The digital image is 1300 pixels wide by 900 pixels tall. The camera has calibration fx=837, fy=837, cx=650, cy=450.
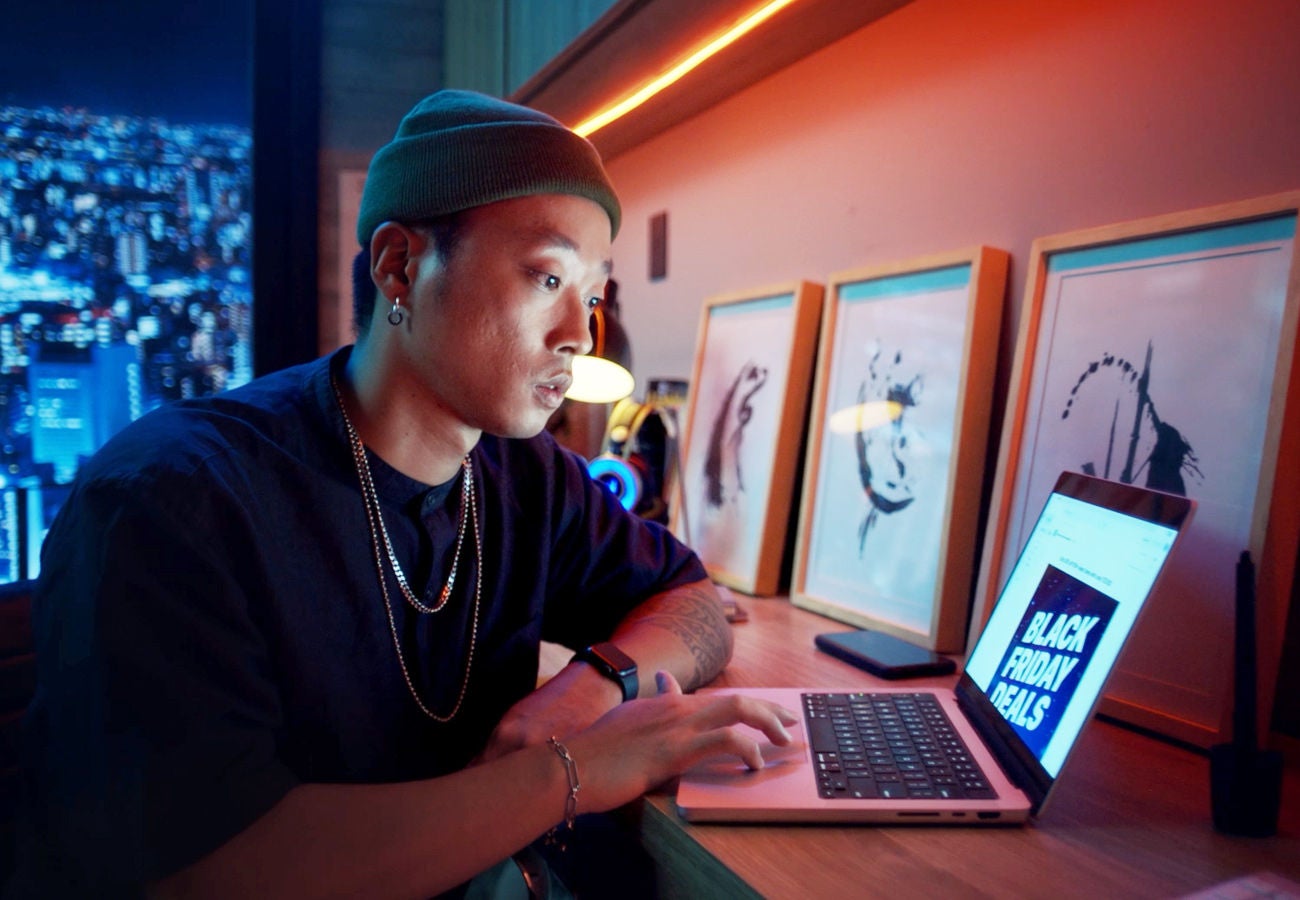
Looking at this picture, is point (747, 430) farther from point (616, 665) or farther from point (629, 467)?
point (616, 665)

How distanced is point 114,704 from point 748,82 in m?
1.55

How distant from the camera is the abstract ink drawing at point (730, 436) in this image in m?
→ 1.58

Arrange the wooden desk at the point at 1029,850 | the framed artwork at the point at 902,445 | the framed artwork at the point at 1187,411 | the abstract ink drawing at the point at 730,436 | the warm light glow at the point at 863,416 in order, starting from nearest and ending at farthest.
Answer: the wooden desk at the point at 1029,850 < the framed artwork at the point at 1187,411 < the framed artwork at the point at 902,445 < the warm light glow at the point at 863,416 < the abstract ink drawing at the point at 730,436

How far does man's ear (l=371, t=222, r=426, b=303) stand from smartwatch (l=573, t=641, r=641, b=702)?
48 cm

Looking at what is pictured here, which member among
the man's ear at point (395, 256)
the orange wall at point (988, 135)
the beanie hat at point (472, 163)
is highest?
the orange wall at point (988, 135)

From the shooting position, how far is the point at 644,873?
0.81 metres

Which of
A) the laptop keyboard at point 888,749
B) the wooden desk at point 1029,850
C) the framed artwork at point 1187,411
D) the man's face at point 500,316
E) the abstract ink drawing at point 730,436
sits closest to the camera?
the wooden desk at point 1029,850

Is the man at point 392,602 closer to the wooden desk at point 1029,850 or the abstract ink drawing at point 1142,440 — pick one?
the wooden desk at point 1029,850

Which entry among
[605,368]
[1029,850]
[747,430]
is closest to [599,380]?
[605,368]

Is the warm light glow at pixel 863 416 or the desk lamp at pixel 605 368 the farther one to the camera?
the desk lamp at pixel 605 368

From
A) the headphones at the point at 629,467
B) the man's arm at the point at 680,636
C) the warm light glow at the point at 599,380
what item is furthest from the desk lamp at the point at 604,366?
the man's arm at the point at 680,636

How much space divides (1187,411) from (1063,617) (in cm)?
29

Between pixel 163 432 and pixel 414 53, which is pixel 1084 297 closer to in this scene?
pixel 163 432

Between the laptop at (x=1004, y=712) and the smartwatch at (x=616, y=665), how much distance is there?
0.17m
